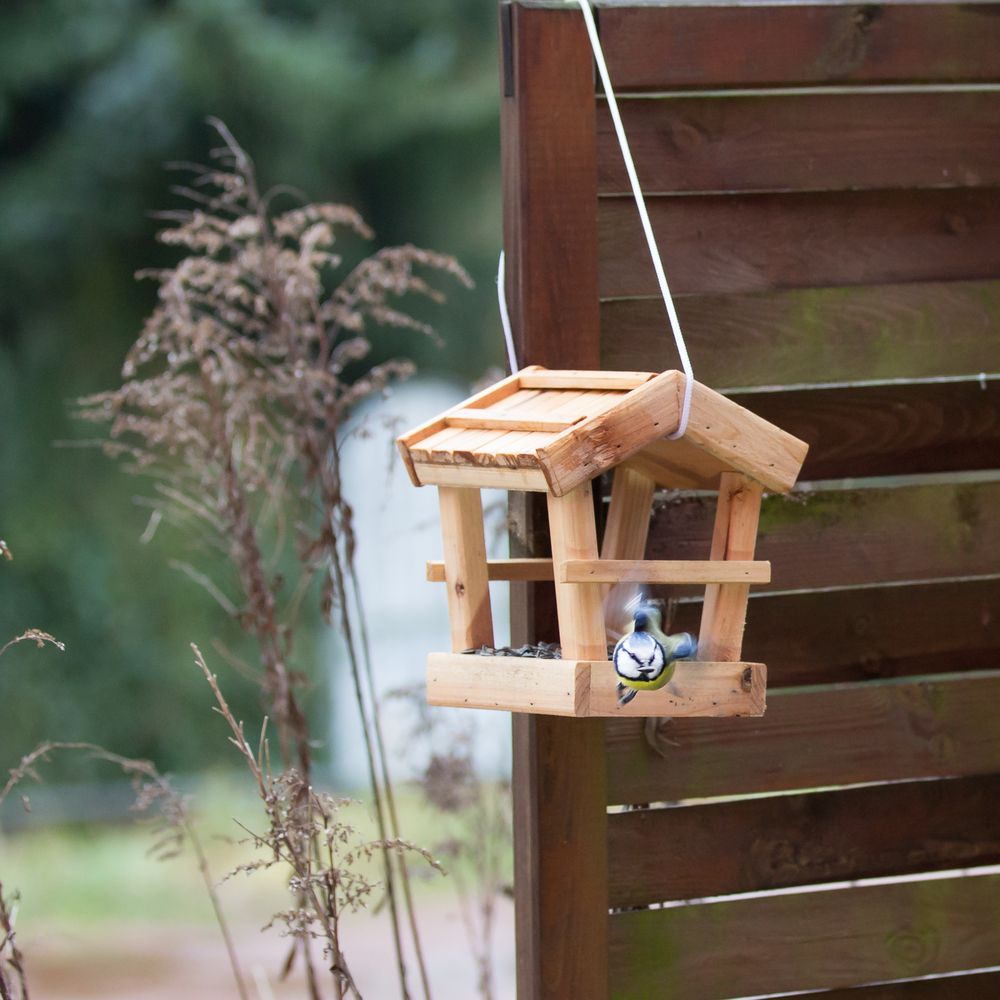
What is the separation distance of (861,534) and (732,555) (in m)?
0.44

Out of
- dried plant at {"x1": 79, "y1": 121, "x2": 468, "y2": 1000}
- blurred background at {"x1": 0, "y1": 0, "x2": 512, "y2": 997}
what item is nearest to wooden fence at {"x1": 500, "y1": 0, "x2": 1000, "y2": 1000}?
dried plant at {"x1": 79, "y1": 121, "x2": 468, "y2": 1000}

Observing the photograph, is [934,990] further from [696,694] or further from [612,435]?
[612,435]

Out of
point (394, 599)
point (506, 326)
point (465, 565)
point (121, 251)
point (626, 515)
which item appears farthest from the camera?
point (394, 599)

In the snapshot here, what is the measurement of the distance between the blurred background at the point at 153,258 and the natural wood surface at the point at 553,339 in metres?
4.06

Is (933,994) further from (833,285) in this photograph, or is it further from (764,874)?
(833,285)

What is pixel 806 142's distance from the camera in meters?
1.82

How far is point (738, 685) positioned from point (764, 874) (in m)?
0.51

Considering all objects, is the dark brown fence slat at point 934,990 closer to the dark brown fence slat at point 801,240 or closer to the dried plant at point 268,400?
the dried plant at point 268,400

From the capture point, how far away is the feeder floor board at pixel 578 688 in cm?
138

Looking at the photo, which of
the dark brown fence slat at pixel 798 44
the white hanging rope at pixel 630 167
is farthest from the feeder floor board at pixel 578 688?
the dark brown fence slat at pixel 798 44

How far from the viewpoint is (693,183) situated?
70.2 inches

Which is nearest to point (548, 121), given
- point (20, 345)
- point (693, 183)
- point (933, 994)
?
point (693, 183)

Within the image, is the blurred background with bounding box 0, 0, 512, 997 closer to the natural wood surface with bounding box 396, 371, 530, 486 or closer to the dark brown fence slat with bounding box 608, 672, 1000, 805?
the dark brown fence slat with bounding box 608, 672, 1000, 805

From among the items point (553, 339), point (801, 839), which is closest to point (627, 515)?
point (553, 339)
